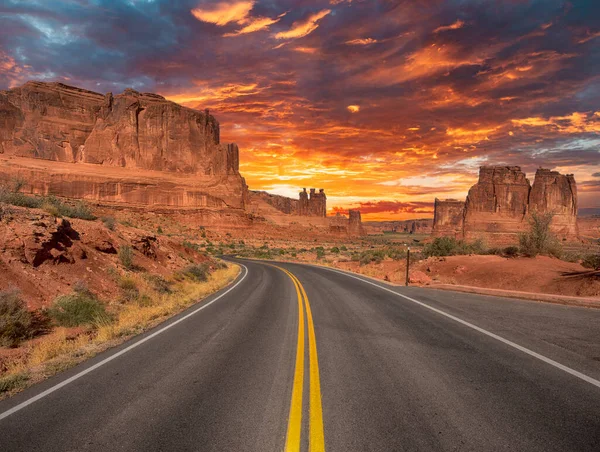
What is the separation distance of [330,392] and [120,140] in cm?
10403

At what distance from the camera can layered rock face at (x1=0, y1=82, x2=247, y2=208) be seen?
278 feet

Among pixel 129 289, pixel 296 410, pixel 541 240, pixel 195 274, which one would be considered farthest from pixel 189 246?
pixel 296 410

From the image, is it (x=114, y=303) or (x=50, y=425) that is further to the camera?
(x=114, y=303)

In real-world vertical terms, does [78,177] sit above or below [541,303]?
above

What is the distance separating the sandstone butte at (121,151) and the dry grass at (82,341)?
77.6m

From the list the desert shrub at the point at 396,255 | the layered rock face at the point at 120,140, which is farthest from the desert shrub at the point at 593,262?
the layered rock face at the point at 120,140

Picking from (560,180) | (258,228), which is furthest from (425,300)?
(560,180)

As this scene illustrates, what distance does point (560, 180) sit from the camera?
106m

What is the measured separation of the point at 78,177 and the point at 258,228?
44609 millimetres

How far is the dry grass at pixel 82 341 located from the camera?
17.9 ft

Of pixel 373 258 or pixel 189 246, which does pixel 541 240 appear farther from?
pixel 189 246

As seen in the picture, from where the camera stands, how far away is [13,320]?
758 centimetres

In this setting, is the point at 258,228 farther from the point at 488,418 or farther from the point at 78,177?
the point at 488,418

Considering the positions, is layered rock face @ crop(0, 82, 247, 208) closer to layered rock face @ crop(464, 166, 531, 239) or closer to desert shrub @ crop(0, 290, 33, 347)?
layered rock face @ crop(464, 166, 531, 239)
